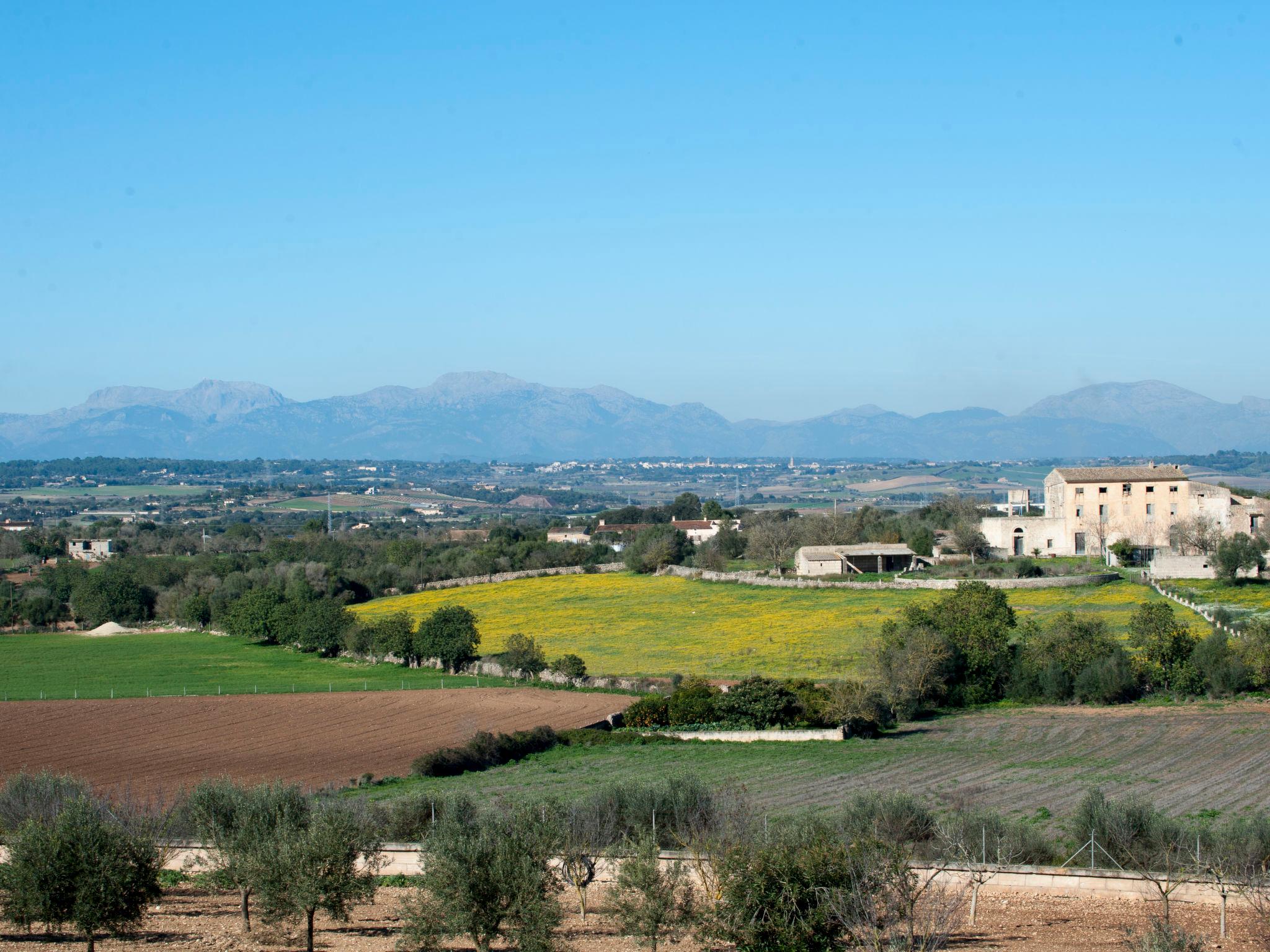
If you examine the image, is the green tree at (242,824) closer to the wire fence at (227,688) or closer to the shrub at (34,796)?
the shrub at (34,796)

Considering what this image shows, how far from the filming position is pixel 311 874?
17641mm

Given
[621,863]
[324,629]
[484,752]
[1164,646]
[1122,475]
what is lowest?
[324,629]

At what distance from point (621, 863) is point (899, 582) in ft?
144

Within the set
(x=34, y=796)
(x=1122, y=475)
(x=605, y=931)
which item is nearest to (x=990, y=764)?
(x=605, y=931)

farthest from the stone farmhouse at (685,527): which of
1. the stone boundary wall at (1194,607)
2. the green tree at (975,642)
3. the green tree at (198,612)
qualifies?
the green tree at (975,642)

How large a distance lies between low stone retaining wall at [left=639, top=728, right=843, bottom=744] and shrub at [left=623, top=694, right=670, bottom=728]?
1595 mm

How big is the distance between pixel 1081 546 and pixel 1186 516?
5351 millimetres

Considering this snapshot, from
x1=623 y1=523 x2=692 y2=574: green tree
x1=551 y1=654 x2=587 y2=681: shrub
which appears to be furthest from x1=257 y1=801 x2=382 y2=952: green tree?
x1=623 y1=523 x2=692 y2=574: green tree

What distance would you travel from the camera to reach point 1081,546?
67375 mm

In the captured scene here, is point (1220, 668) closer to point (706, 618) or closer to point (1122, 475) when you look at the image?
point (706, 618)

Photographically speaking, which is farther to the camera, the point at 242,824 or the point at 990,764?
the point at 990,764

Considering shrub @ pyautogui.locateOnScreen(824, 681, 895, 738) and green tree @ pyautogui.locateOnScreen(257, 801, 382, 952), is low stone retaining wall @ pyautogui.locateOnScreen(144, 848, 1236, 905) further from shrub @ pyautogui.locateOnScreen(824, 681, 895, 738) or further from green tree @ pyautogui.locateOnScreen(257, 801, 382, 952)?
shrub @ pyautogui.locateOnScreen(824, 681, 895, 738)

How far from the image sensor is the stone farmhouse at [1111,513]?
212ft

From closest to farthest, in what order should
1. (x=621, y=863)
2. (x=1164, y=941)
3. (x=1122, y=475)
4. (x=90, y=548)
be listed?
(x=1164, y=941) < (x=621, y=863) < (x=1122, y=475) < (x=90, y=548)
